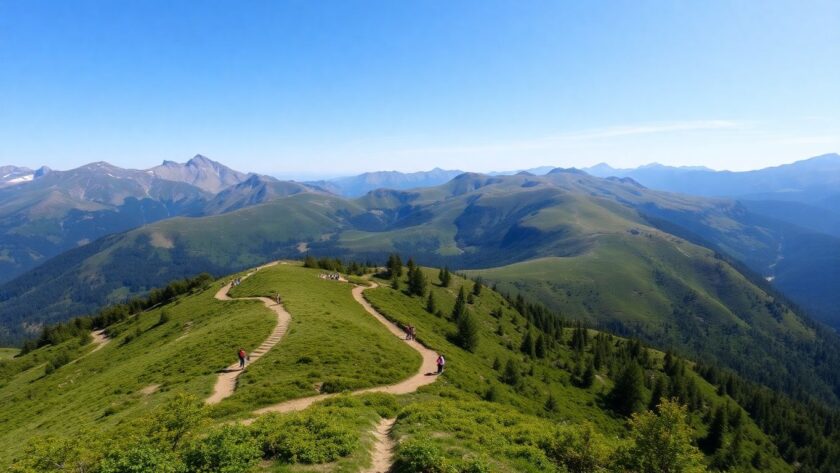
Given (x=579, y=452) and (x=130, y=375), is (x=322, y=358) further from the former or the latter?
(x=579, y=452)

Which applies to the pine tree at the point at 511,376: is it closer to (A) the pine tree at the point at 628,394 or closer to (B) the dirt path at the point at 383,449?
(A) the pine tree at the point at 628,394

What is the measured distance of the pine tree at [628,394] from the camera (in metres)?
90.2

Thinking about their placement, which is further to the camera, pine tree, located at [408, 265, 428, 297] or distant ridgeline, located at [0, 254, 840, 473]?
pine tree, located at [408, 265, 428, 297]

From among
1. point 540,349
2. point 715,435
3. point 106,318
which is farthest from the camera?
point 540,349

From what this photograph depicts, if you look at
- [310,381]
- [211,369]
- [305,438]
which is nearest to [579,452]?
[305,438]

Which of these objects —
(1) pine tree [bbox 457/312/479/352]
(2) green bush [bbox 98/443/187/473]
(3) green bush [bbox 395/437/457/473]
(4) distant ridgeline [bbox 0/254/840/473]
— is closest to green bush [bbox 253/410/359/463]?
(4) distant ridgeline [bbox 0/254/840/473]

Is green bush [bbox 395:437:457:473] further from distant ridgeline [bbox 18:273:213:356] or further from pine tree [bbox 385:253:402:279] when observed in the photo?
distant ridgeline [bbox 18:273:213:356]

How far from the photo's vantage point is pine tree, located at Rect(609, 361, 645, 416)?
9019 centimetres

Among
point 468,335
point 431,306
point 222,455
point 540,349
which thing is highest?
point 222,455

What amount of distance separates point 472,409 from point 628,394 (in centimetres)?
7683

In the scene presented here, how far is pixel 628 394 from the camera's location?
90.7 meters

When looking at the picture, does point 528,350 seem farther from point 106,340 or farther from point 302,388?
point 106,340

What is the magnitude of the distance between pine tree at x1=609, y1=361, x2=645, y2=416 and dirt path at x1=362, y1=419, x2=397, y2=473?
82.8 m

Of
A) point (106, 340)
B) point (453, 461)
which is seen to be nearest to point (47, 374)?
point (106, 340)
